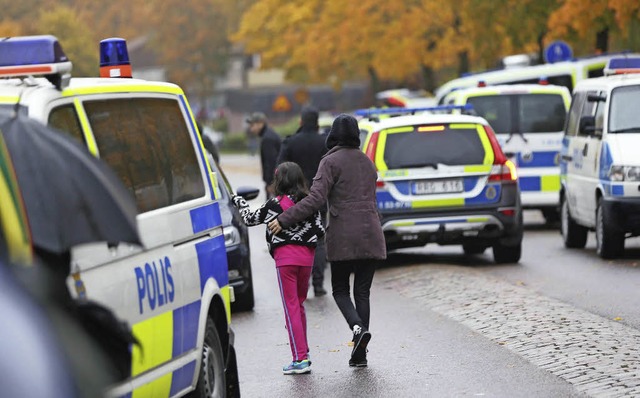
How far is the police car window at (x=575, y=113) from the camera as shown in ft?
63.9

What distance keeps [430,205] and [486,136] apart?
1025 millimetres

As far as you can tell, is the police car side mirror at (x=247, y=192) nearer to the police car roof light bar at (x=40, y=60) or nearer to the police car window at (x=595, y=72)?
the police car roof light bar at (x=40, y=60)

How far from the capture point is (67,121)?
650 cm

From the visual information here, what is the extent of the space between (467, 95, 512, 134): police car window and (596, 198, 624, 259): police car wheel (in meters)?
5.34

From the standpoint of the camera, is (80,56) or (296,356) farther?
(80,56)

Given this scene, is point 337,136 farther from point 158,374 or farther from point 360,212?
point 158,374

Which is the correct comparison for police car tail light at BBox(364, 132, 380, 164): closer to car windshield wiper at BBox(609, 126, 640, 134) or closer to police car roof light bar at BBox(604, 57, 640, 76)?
car windshield wiper at BBox(609, 126, 640, 134)

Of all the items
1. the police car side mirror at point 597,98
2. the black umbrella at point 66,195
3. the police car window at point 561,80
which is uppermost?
the black umbrella at point 66,195

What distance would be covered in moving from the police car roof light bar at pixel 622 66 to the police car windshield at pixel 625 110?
141cm

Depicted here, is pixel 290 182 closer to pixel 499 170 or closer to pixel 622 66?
pixel 499 170

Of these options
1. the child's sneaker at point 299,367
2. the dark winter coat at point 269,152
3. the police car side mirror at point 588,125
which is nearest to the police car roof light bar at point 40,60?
the child's sneaker at point 299,367

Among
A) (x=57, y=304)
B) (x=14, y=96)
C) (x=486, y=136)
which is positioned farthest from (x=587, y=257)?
(x=57, y=304)

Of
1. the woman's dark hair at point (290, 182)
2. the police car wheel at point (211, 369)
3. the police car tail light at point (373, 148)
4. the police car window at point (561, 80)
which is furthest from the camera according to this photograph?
the police car window at point (561, 80)

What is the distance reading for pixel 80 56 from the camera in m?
81.1
